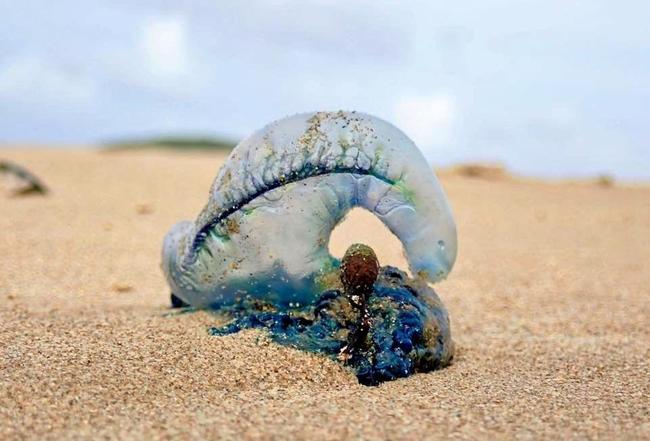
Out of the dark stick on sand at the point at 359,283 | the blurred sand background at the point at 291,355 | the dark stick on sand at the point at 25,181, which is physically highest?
the dark stick on sand at the point at 359,283

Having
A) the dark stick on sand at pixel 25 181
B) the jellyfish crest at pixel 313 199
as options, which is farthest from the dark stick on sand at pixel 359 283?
the dark stick on sand at pixel 25 181

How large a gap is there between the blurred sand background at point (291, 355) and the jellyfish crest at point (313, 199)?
0.39m

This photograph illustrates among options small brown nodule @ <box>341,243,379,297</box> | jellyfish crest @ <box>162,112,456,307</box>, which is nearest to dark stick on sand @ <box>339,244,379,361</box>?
small brown nodule @ <box>341,243,379,297</box>

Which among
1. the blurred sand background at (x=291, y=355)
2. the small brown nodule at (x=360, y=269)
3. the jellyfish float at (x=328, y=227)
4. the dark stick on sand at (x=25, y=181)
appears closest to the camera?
the blurred sand background at (x=291, y=355)

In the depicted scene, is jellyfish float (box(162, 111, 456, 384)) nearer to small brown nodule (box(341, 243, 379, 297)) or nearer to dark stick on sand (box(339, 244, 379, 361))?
dark stick on sand (box(339, 244, 379, 361))

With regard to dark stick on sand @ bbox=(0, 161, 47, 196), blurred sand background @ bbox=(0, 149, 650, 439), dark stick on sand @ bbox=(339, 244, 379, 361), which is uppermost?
dark stick on sand @ bbox=(339, 244, 379, 361)

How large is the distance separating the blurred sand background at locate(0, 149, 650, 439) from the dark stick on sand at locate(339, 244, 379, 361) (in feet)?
0.51

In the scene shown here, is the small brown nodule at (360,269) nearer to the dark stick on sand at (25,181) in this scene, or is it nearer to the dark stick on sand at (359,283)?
the dark stick on sand at (359,283)

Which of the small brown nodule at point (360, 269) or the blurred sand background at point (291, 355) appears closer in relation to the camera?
the blurred sand background at point (291, 355)

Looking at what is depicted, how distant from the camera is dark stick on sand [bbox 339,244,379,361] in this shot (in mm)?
3619

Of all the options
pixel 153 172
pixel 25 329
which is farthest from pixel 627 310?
pixel 153 172

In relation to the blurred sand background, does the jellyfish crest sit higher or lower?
higher

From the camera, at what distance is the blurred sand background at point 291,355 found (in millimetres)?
3006

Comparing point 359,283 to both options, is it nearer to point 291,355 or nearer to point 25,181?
point 291,355
